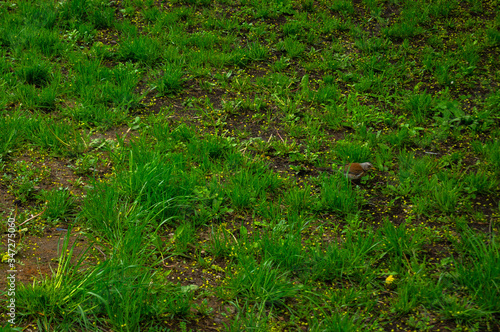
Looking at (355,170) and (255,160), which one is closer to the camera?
(355,170)

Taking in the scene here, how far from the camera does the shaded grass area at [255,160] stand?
2631 millimetres

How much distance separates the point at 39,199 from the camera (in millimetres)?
3252

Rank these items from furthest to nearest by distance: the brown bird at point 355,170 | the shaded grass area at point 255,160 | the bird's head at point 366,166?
1. the bird's head at point 366,166
2. the brown bird at point 355,170
3. the shaded grass area at point 255,160

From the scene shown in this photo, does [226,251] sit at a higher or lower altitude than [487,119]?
lower

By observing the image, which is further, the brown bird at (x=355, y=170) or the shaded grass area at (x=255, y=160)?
the brown bird at (x=355, y=170)

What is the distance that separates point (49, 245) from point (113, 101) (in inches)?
74.0

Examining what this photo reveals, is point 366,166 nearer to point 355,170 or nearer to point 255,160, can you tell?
point 355,170

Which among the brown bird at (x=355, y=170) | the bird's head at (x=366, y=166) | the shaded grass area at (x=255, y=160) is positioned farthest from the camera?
the bird's head at (x=366, y=166)

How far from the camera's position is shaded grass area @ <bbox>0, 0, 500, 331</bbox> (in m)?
2.63

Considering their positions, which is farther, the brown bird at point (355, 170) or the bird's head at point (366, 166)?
the bird's head at point (366, 166)

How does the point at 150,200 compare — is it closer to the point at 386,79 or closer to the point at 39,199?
the point at 39,199

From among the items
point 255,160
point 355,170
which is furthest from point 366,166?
point 255,160

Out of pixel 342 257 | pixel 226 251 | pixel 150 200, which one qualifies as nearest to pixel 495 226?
pixel 342 257

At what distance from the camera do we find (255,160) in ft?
12.7
